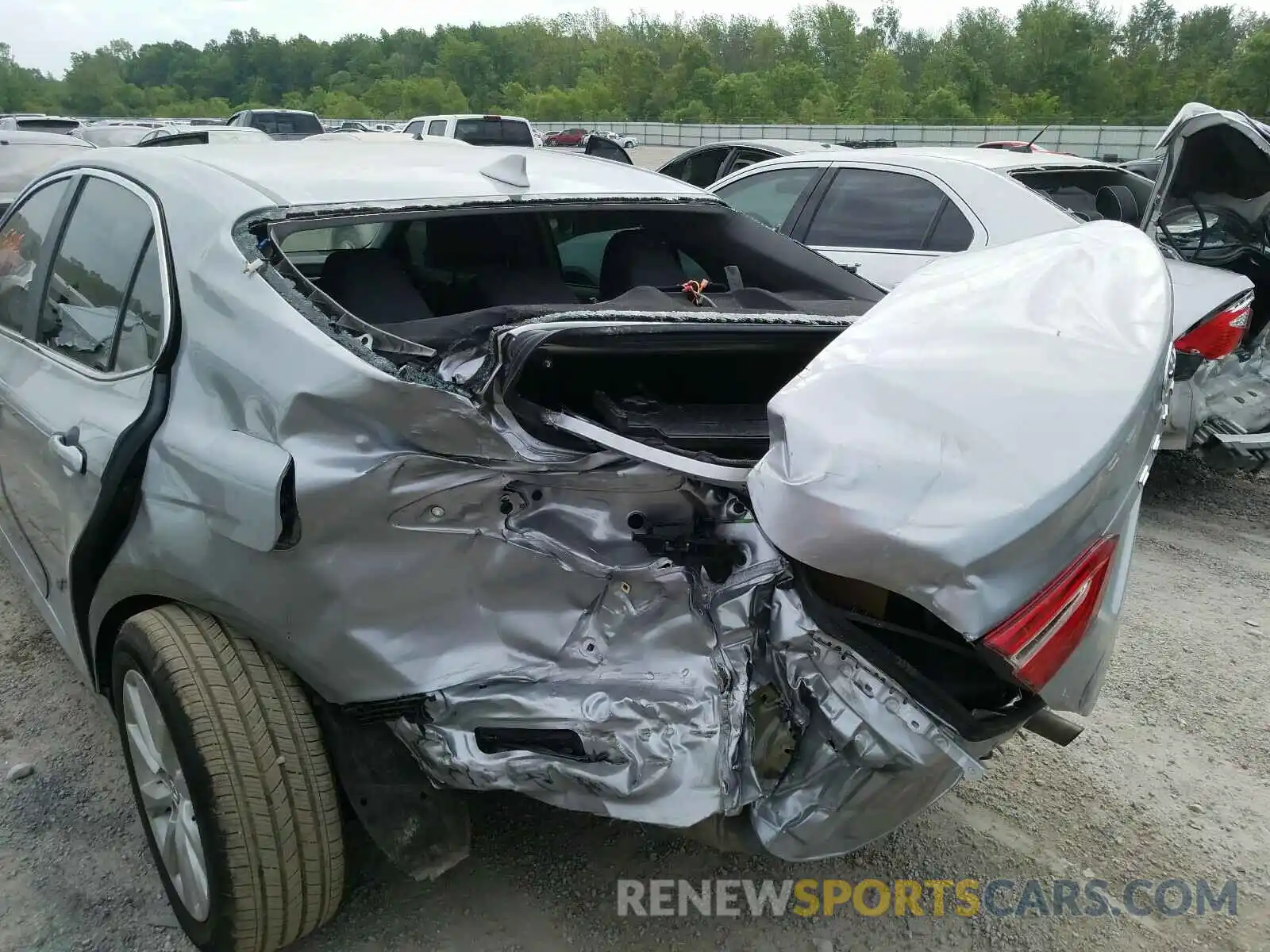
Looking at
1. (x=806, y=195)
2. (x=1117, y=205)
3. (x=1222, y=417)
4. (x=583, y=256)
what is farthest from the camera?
(x=806, y=195)

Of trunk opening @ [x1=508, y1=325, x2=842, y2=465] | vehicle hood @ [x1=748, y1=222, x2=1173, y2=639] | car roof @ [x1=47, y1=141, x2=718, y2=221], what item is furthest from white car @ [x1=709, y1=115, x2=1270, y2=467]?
vehicle hood @ [x1=748, y1=222, x2=1173, y2=639]

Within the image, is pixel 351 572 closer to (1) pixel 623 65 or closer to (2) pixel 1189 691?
(2) pixel 1189 691

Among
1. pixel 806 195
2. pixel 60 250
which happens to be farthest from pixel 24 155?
pixel 60 250

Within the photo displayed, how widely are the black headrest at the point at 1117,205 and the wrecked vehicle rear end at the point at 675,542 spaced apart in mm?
3406

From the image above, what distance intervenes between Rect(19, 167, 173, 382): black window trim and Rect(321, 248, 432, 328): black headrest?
536 millimetres

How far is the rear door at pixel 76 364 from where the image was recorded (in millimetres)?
2229

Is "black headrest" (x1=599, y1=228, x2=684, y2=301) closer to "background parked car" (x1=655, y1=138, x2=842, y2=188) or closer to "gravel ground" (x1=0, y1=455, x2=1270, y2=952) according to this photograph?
"gravel ground" (x1=0, y1=455, x2=1270, y2=952)

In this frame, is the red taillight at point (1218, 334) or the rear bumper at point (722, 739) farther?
the red taillight at point (1218, 334)

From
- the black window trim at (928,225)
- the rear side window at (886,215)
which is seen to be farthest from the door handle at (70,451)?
the rear side window at (886,215)

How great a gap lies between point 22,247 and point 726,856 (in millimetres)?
2863

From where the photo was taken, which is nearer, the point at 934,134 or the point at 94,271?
the point at 94,271

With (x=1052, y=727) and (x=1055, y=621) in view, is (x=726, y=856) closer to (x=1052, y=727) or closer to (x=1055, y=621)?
(x=1052, y=727)

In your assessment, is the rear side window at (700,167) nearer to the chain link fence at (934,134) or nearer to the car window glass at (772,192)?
the car window glass at (772,192)

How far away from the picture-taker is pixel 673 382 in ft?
7.91
